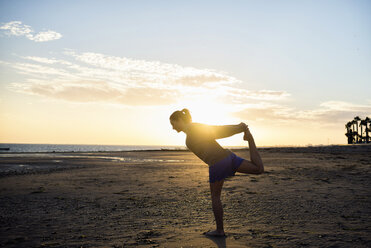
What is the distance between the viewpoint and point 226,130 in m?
4.71

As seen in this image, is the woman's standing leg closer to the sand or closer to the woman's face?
the sand

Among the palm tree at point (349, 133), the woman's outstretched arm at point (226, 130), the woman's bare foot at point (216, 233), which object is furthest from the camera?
the palm tree at point (349, 133)

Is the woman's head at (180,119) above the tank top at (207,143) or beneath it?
above

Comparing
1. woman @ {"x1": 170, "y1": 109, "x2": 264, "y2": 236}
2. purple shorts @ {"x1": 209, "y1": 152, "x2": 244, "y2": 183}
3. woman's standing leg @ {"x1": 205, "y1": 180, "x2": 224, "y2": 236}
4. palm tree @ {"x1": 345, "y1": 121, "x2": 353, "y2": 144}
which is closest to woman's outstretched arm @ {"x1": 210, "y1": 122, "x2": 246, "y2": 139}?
woman @ {"x1": 170, "y1": 109, "x2": 264, "y2": 236}

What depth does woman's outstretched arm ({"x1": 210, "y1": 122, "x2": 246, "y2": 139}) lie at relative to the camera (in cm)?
468

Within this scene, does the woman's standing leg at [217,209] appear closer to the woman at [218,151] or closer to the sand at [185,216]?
the woman at [218,151]

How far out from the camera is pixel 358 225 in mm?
5371

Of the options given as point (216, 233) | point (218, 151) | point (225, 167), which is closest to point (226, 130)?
point (218, 151)

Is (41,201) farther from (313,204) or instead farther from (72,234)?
(313,204)

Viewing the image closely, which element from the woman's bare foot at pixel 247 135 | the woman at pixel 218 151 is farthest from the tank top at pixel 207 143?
the woman's bare foot at pixel 247 135

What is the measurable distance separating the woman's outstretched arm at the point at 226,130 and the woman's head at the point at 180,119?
484 millimetres

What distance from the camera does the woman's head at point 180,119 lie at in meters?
4.92

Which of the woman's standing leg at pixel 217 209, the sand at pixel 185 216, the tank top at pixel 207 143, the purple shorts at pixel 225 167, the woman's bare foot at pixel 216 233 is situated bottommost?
the sand at pixel 185 216

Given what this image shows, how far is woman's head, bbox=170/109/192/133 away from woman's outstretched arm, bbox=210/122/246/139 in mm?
484
